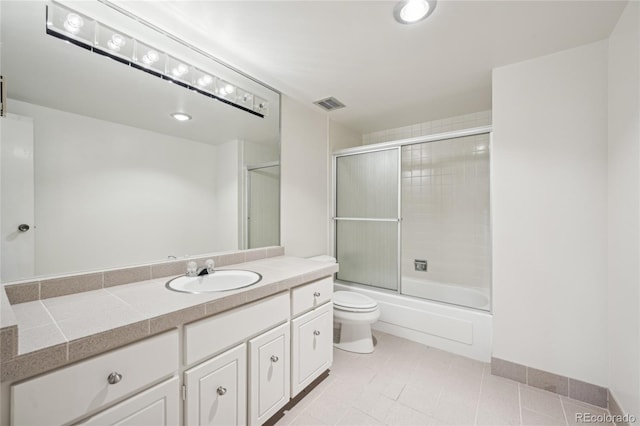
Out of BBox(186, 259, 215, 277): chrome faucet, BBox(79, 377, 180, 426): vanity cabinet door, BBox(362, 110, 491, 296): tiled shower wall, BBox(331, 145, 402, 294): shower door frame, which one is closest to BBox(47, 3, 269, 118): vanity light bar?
BBox(186, 259, 215, 277): chrome faucet

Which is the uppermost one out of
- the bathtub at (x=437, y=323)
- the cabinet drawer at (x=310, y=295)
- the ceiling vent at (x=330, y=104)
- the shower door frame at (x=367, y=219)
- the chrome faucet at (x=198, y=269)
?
the ceiling vent at (x=330, y=104)

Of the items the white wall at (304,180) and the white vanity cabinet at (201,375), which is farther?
the white wall at (304,180)

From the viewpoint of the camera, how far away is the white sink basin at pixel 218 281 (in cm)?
146

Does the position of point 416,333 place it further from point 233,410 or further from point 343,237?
point 233,410

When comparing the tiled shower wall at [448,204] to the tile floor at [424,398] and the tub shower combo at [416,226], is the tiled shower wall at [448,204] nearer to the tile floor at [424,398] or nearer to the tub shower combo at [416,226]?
the tub shower combo at [416,226]

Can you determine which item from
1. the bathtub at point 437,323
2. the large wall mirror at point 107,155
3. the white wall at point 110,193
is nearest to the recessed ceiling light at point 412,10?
the large wall mirror at point 107,155

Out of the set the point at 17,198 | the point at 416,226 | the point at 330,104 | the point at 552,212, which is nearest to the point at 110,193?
the point at 17,198

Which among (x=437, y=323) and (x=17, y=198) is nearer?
(x=17, y=198)

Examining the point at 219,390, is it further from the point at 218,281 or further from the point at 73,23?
the point at 73,23

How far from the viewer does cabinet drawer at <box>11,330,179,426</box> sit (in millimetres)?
707

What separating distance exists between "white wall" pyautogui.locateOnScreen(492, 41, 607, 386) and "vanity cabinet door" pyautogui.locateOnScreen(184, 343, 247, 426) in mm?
1832

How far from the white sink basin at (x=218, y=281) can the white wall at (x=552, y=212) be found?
1801mm

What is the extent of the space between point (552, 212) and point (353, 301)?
1608mm

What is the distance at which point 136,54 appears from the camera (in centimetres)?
147
